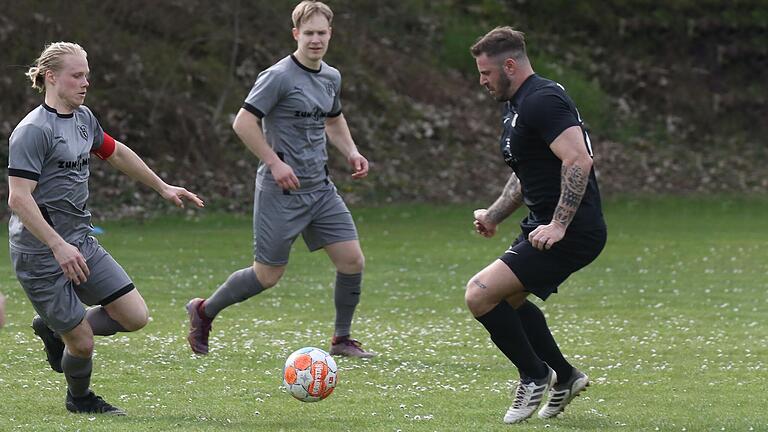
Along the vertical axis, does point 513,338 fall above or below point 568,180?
below

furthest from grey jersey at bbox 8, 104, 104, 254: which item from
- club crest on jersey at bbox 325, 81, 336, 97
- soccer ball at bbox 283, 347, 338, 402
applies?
club crest on jersey at bbox 325, 81, 336, 97

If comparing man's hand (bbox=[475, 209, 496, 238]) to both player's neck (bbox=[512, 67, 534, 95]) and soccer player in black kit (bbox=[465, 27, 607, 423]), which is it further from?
player's neck (bbox=[512, 67, 534, 95])

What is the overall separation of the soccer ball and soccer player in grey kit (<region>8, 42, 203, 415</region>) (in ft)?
2.74

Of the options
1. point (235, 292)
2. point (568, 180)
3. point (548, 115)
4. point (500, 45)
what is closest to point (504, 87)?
point (500, 45)

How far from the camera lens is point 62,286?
22.0ft

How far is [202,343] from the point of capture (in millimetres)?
8992

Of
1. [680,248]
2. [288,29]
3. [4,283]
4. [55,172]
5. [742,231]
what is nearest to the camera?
[55,172]

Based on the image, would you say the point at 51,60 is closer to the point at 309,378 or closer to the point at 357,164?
the point at 309,378

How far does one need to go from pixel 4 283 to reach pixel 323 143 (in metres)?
5.48

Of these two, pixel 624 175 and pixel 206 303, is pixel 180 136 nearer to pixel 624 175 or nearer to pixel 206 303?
pixel 624 175

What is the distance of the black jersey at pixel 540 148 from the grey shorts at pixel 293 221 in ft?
7.96

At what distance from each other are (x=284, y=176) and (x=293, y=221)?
1.84ft

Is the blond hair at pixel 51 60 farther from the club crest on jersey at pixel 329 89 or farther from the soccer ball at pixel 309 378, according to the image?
the club crest on jersey at pixel 329 89

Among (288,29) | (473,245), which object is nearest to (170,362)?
(473,245)
